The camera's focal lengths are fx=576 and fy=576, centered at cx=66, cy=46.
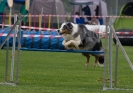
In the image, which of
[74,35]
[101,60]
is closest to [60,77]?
[74,35]

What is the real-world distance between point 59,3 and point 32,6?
5.56ft

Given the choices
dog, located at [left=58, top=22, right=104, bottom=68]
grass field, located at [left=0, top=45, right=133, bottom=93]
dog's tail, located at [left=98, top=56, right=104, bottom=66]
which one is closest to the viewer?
grass field, located at [left=0, top=45, right=133, bottom=93]

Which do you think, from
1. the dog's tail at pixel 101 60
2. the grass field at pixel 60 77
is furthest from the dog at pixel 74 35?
the dog's tail at pixel 101 60

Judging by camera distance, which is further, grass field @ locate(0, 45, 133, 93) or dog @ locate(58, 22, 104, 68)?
dog @ locate(58, 22, 104, 68)

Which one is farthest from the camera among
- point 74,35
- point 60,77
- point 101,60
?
point 101,60

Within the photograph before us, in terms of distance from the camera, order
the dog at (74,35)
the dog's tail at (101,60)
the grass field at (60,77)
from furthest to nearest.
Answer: the dog's tail at (101,60)
the dog at (74,35)
the grass field at (60,77)

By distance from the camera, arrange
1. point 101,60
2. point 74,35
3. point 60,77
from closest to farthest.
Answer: point 60,77, point 74,35, point 101,60

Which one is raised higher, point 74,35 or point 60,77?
point 74,35

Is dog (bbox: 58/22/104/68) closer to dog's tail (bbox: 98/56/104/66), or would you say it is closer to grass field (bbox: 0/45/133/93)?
grass field (bbox: 0/45/133/93)

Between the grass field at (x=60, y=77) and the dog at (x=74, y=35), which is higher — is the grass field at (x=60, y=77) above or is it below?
below

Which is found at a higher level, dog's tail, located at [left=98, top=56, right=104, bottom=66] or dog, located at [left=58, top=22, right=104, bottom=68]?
dog, located at [left=58, top=22, right=104, bottom=68]

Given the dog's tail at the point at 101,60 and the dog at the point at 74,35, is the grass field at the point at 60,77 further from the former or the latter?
the dog at the point at 74,35

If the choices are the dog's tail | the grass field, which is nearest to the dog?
the grass field

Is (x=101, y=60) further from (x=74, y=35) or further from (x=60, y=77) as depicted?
(x=60, y=77)
